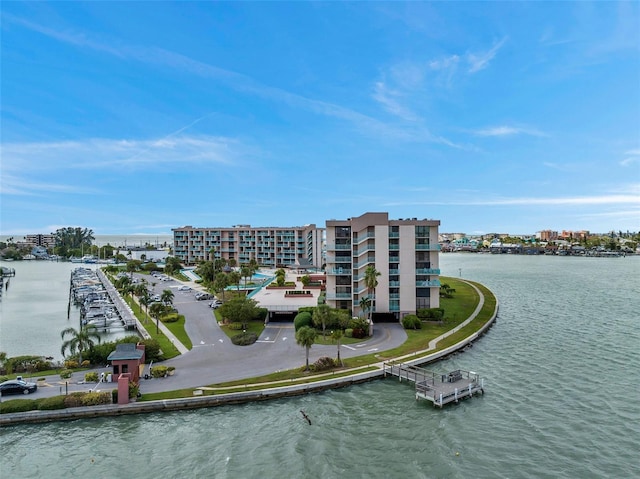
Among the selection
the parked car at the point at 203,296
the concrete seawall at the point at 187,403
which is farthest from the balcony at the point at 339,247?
the parked car at the point at 203,296

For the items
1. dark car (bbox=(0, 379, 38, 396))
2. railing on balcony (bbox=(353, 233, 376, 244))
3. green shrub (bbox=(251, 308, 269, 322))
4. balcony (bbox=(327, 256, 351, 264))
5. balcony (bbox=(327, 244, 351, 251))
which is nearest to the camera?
dark car (bbox=(0, 379, 38, 396))

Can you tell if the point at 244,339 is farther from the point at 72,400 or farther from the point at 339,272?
the point at 72,400

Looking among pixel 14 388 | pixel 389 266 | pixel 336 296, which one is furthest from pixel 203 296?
pixel 14 388

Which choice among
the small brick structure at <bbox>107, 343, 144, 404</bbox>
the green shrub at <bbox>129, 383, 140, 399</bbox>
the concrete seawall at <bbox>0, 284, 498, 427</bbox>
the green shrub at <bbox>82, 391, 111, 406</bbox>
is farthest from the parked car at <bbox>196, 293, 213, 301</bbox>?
the concrete seawall at <bbox>0, 284, 498, 427</bbox>

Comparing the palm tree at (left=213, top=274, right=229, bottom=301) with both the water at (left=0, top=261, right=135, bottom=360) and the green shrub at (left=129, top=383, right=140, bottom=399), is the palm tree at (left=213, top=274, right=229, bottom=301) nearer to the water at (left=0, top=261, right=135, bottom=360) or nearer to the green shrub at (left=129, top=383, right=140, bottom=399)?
the water at (left=0, top=261, right=135, bottom=360)

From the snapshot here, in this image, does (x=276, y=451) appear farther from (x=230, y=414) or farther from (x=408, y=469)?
(x=408, y=469)

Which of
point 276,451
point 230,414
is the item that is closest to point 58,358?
point 230,414

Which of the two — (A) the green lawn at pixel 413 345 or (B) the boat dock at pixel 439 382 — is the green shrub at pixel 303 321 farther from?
(B) the boat dock at pixel 439 382
